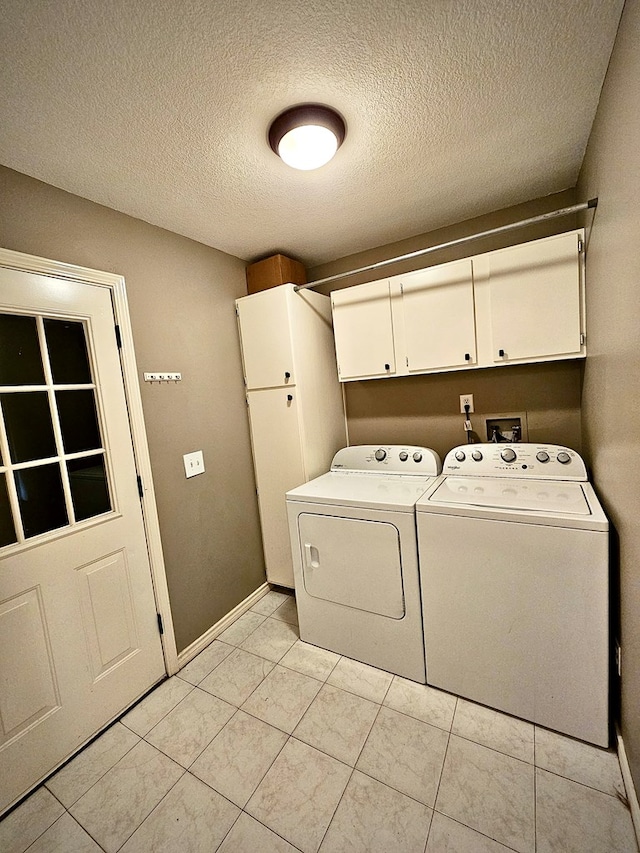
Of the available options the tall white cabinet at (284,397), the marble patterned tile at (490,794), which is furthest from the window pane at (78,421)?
the marble patterned tile at (490,794)

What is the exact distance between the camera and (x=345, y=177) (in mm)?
1667

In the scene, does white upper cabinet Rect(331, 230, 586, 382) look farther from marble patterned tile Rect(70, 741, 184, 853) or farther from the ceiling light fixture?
marble patterned tile Rect(70, 741, 184, 853)

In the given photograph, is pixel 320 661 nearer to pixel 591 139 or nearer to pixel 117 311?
pixel 117 311

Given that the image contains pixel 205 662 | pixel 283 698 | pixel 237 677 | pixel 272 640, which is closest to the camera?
pixel 283 698

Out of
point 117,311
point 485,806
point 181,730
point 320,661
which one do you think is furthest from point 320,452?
point 485,806

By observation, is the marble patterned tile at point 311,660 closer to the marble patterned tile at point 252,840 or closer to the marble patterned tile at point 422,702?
the marble patterned tile at point 422,702

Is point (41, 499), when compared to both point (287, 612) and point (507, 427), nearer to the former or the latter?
point (287, 612)

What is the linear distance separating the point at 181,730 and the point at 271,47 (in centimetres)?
264

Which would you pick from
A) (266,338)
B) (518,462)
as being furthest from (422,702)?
(266,338)

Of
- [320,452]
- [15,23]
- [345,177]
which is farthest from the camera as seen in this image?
[320,452]

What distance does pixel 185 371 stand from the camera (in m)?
2.07

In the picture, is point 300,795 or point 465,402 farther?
point 465,402

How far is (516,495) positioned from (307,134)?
1.72 m

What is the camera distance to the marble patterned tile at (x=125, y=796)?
1.22 meters
